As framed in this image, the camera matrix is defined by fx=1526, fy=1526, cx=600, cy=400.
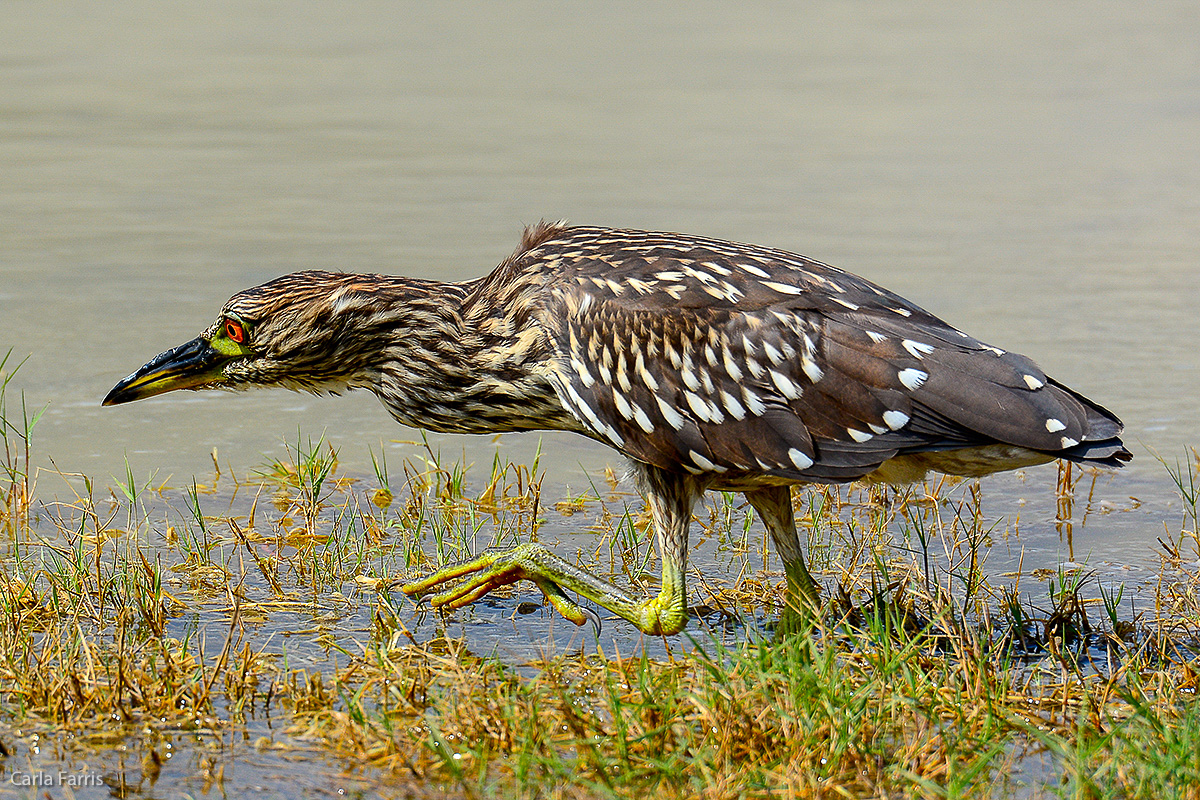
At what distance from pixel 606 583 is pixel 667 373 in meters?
0.76

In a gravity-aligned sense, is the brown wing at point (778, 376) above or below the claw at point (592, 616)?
above

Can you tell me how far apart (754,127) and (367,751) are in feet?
42.6

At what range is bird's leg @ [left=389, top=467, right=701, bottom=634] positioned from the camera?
492 centimetres

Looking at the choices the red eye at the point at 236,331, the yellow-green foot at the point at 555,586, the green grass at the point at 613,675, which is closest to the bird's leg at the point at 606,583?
the yellow-green foot at the point at 555,586

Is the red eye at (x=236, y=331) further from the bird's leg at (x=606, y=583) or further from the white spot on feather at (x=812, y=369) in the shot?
the white spot on feather at (x=812, y=369)

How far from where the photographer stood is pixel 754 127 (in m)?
16.1

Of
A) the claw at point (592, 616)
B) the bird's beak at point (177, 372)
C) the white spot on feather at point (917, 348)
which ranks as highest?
the white spot on feather at point (917, 348)

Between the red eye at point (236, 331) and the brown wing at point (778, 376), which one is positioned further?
the red eye at point (236, 331)

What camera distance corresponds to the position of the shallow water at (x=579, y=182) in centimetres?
781

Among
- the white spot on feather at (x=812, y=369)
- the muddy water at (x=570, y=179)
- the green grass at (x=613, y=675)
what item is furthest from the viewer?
the muddy water at (x=570, y=179)

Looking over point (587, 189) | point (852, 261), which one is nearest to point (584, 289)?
point (852, 261)

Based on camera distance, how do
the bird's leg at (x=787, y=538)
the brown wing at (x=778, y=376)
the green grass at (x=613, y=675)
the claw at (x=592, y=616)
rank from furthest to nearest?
the claw at (x=592, y=616), the bird's leg at (x=787, y=538), the brown wing at (x=778, y=376), the green grass at (x=613, y=675)

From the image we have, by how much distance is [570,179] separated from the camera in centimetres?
1291

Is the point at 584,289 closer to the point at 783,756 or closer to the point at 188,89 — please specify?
the point at 783,756
